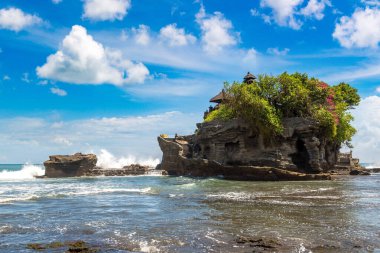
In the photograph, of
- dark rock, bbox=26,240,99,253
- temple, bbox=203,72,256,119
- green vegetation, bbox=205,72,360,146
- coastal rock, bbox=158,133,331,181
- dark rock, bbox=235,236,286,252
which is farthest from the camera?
temple, bbox=203,72,256,119

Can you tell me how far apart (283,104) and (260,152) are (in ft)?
17.0

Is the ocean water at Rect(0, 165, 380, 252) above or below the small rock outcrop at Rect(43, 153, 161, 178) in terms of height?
below

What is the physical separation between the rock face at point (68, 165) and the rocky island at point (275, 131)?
20497mm

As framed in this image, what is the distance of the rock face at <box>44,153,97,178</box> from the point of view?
55.1 m

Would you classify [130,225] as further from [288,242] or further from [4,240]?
[288,242]

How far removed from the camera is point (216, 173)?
41.1m

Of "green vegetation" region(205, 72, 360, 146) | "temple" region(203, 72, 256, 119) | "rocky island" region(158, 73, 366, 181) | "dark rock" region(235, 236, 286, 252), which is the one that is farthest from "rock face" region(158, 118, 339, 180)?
"dark rock" region(235, 236, 286, 252)

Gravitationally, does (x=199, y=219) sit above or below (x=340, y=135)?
below

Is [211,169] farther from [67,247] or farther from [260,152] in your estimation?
[67,247]

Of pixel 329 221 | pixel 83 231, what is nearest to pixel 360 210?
pixel 329 221

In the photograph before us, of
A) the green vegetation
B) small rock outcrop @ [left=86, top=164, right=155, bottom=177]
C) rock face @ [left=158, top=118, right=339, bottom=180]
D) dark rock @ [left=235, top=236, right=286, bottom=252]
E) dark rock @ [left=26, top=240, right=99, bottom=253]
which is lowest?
dark rock @ [left=26, top=240, right=99, bottom=253]

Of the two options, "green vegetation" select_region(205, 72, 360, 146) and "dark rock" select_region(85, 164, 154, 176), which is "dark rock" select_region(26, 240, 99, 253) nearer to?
"green vegetation" select_region(205, 72, 360, 146)

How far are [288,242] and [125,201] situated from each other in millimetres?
12490

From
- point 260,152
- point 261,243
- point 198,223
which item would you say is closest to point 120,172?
point 260,152
